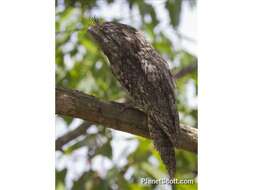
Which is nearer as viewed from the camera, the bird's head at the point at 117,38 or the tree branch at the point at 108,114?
the tree branch at the point at 108,114

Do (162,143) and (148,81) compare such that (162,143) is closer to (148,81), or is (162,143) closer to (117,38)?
(148,81)

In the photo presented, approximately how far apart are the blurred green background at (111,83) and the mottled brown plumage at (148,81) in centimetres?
12

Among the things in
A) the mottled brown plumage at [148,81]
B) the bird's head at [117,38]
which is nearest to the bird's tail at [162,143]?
the mottled brown plumage at [148,81]

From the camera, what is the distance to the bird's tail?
3.18 meters

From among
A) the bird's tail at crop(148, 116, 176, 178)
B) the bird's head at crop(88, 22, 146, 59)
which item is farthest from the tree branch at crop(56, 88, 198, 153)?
the bird's head at crop(88, 22, 146, 59)

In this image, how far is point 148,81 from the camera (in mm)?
3146

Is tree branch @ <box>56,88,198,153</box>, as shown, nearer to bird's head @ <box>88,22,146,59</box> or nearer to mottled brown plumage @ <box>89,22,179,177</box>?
mottled brown plumage @ <box>89,22,179,177</box>

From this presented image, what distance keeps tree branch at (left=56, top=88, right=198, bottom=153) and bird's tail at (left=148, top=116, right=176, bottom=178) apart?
4 centimetres

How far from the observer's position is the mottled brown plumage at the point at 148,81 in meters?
3.15

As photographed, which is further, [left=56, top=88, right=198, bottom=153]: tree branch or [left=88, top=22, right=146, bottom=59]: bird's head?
[left=88, top=22, right=146, bottom=59]: bird's head

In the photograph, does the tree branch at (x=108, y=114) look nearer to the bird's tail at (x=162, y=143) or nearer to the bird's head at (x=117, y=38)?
the bird's tail at (x=162, y=143)
